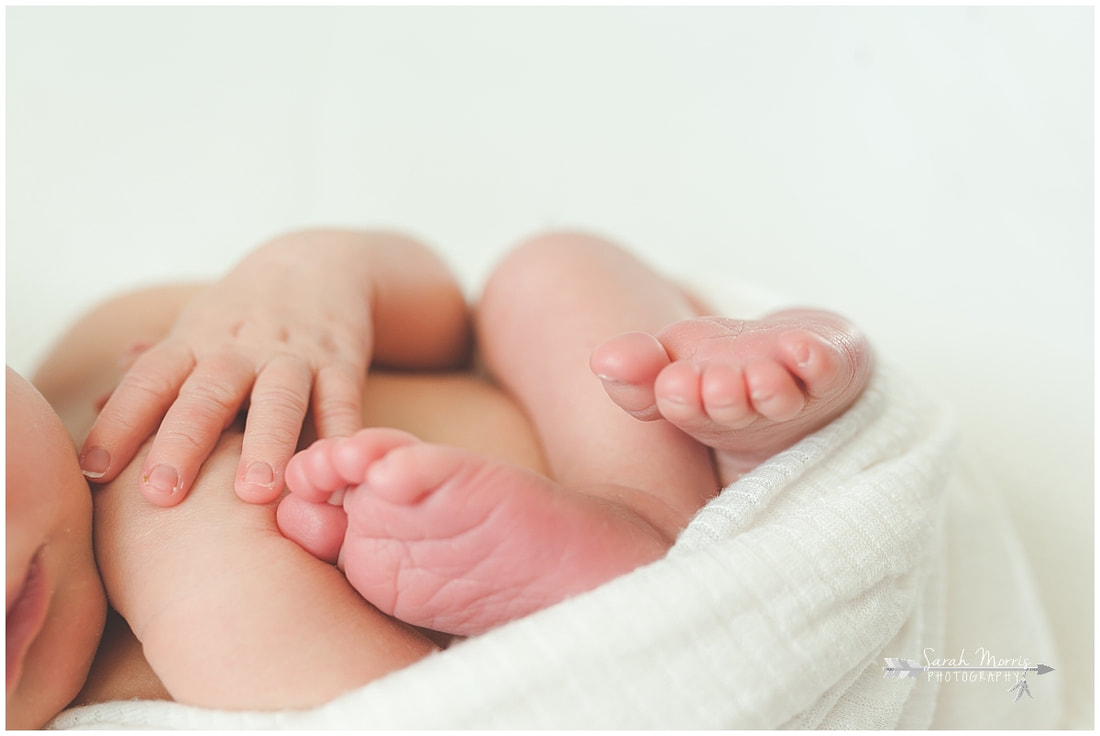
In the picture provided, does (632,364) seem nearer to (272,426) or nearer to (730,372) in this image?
(730,372)

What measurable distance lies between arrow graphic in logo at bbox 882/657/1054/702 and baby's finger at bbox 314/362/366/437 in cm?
43

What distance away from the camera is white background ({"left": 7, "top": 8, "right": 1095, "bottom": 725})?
1.20 m

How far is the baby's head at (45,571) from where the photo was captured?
55 cm

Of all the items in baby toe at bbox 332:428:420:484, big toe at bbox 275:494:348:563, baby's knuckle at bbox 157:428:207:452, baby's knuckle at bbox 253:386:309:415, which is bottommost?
big toe at bbox 275:494:348:563

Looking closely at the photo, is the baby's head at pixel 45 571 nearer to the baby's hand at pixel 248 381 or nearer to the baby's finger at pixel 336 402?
the baby's hand at pixel 248 381

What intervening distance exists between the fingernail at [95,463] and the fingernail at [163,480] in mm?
46

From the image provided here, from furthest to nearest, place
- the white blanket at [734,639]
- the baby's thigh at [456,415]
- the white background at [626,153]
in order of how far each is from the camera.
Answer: the white background at [626,153] < the baby's thigh at [456,415] < the white blanket at [734,639]

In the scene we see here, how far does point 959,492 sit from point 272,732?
0.71 meters

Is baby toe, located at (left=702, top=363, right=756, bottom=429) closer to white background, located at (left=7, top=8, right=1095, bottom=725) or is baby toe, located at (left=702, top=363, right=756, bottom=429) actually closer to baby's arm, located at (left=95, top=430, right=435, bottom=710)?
baby's arm, located at (left=95, top=430, right=435, bottom=710)

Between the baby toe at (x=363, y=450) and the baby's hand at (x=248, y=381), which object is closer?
the baby toe at (x=363, y=450)

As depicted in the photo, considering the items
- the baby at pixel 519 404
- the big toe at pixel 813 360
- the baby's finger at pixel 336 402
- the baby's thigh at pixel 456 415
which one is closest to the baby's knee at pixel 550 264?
the baby at pixel 519 404

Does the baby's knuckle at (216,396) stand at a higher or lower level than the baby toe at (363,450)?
lower

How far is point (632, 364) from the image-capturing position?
560mm

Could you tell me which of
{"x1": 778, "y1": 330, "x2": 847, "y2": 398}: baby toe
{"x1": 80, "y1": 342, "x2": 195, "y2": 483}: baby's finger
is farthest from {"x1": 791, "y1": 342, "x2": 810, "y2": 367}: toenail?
{"x1": 80, "y1": 342, "x2": 195, "y2": 483}: baby's finger
